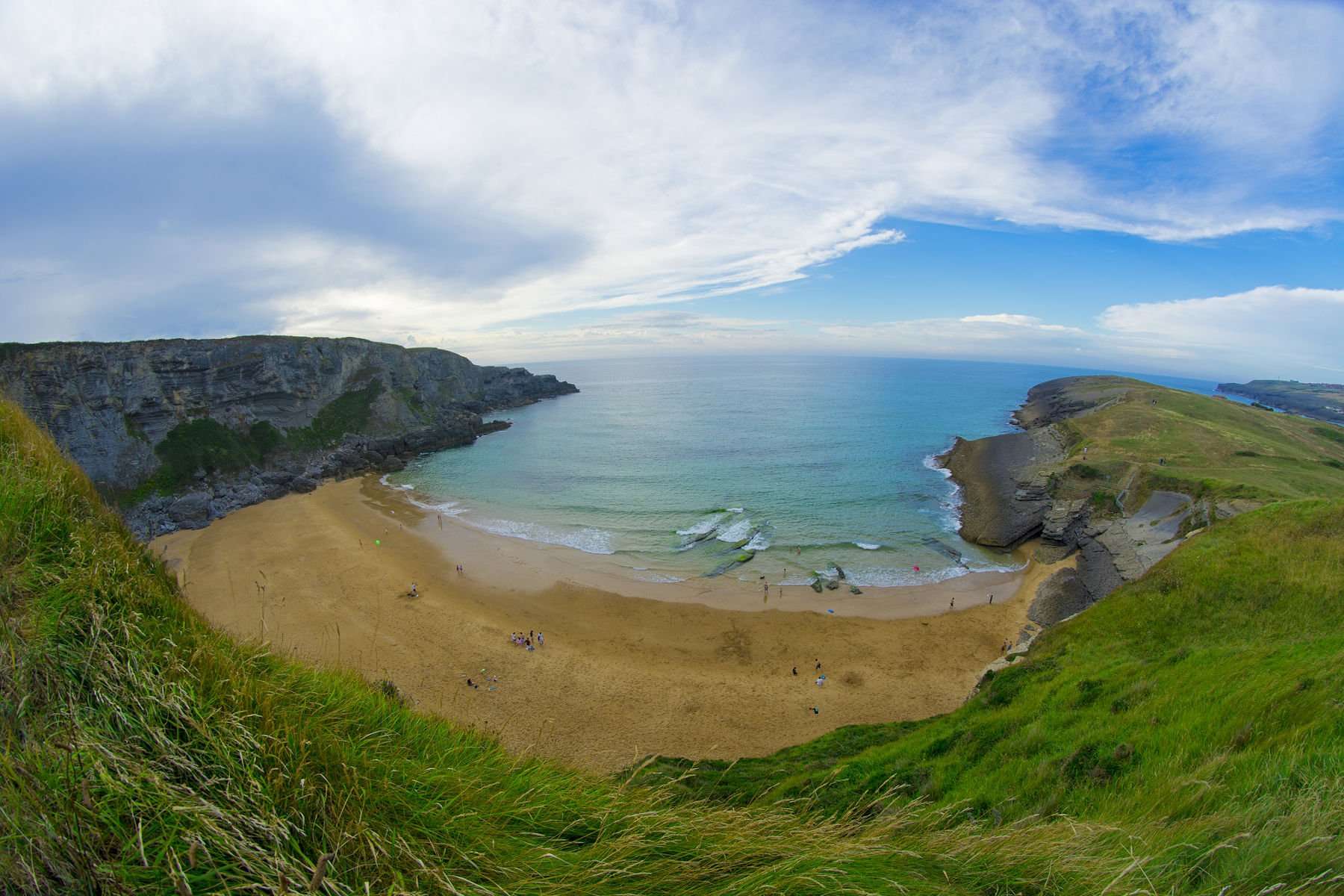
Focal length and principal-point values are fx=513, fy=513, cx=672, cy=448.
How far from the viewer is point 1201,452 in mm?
42094

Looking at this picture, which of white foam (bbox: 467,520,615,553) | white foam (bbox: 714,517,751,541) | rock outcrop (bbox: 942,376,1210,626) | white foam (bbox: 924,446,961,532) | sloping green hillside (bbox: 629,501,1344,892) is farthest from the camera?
white foam (bbox: 924,446,961,532)

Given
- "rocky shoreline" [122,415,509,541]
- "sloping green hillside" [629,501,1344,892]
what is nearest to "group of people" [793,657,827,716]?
"sloping green hillside" [629,501,1344,892]

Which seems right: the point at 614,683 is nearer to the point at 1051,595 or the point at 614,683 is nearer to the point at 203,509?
the point at 1051,595

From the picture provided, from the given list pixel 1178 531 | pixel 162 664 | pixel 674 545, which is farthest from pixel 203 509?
pixel 1178 531

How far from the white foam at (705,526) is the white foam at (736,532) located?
3.64ft

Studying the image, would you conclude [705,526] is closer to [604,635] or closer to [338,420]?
[604,635]

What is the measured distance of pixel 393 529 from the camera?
127 ft

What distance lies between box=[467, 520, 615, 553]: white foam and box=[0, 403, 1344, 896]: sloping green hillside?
30.7 meters

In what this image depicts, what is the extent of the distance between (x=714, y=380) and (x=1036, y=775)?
171 meters

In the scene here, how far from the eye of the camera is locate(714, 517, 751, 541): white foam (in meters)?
36.3

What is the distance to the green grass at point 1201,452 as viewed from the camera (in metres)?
32.2

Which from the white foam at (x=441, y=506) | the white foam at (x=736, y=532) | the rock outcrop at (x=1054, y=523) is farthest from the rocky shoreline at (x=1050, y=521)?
the white foam at (x=441, y=506)

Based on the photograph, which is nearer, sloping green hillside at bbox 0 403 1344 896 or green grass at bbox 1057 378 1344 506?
sloping green hillside at bbox 0 403 1344 896

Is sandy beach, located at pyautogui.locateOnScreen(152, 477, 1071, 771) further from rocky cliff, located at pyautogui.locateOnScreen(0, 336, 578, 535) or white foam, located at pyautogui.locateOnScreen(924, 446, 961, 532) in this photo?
rocky cliff, located at pyautogui.locateOnScreen(0, 336, 578, 535)
